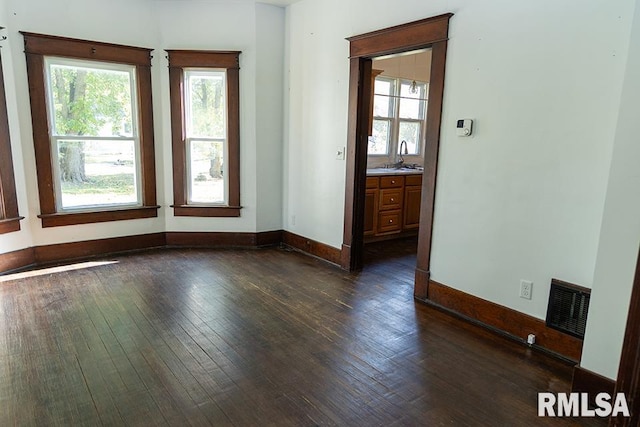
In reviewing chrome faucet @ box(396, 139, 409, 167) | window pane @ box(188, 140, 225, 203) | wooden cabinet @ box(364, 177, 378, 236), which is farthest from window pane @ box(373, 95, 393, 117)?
window pane @ box(188, 140, 225, 203)

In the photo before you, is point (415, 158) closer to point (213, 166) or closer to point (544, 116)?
point (213, 166)

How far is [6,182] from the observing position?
12.6 ft

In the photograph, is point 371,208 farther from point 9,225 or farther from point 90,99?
point 9,225

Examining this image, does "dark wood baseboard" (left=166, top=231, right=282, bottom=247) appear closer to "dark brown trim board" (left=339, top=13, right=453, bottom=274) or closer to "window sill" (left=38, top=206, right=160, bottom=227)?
"window sill" (left=38, top=206, right=160, bottom=227)

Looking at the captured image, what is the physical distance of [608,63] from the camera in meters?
2.28

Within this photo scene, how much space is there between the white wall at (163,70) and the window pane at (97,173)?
0.85 ft

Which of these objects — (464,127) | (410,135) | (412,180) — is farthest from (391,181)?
(464,127)

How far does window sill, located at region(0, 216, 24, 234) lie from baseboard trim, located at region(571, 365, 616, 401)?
15.5ft

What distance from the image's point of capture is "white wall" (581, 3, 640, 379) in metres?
1.90

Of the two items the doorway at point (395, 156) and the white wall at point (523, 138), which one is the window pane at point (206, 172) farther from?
the white wall at point (523, 138)

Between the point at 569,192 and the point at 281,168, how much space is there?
3.27 meters

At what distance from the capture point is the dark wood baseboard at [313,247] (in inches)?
174

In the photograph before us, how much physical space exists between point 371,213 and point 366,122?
4.77 feet

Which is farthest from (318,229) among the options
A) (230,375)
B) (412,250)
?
(230,375)
